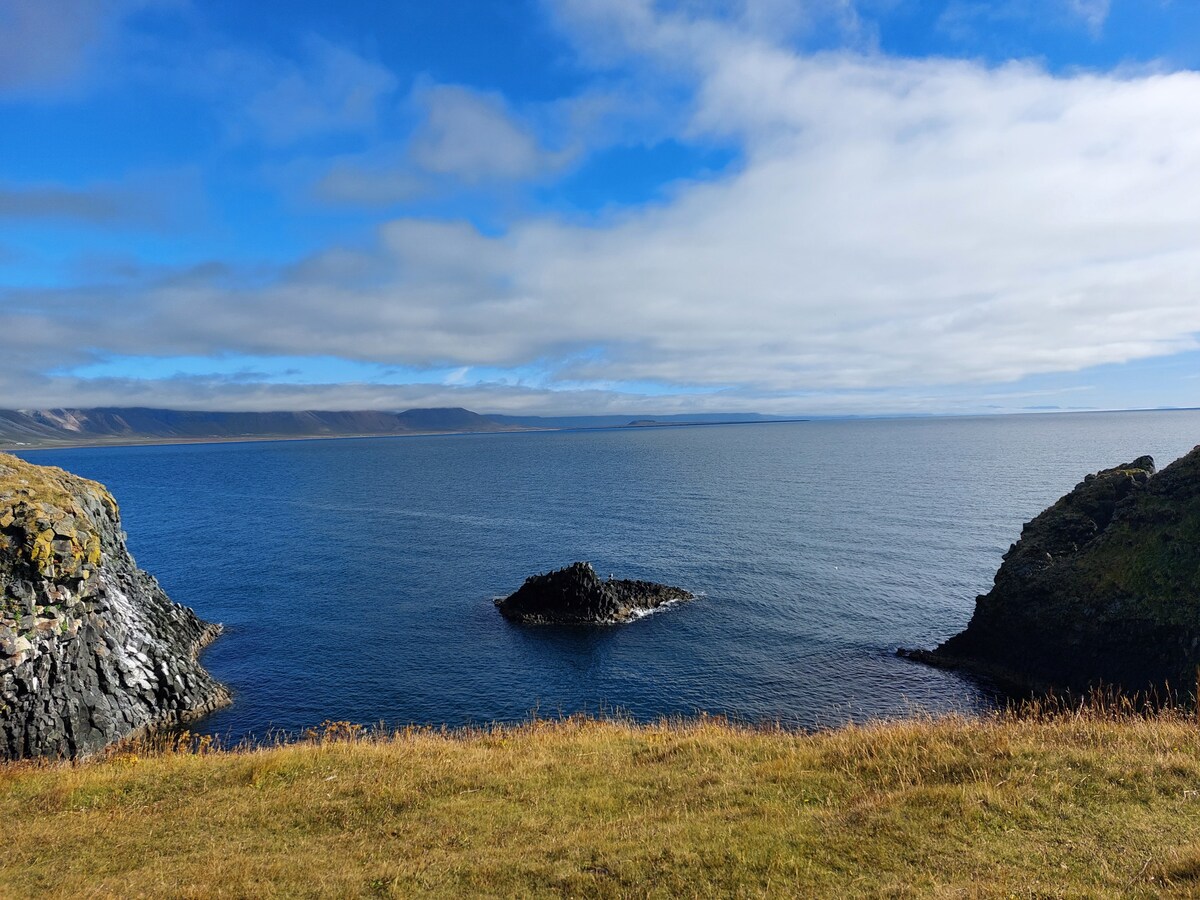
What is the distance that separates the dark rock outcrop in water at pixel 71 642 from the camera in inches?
1286

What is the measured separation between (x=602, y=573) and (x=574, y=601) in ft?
42.6

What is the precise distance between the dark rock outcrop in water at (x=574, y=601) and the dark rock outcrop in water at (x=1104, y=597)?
77.3 ft

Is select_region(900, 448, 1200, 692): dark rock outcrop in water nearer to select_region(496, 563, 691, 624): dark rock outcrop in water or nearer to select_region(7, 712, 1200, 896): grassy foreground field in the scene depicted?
select_region(496, 563, 691, 624): dark rock outcrop in water

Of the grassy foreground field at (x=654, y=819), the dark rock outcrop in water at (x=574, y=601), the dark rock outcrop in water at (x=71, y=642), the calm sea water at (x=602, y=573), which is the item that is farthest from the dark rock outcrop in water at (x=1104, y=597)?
the dark rock outcrop in water at (x=71, y=642)

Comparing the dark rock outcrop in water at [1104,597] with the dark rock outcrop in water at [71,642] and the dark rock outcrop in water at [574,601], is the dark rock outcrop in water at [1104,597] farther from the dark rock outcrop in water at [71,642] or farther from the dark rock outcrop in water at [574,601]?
the dark rock outcrop in water at [71,642]

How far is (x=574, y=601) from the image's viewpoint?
6009cm

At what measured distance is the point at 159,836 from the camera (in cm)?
1528

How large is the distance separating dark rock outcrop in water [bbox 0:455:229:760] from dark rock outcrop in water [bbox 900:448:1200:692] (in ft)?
174

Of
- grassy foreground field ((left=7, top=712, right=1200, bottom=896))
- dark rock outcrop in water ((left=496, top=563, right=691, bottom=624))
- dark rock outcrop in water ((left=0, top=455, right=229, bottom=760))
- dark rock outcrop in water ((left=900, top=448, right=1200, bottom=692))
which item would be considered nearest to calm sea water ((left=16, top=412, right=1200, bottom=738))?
dark rock outcrop in water ((left=496, top=563, right=691, bottom=624))

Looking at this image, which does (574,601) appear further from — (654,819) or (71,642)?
(654,819)

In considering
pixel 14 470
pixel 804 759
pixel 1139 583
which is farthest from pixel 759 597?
pixel 14 470

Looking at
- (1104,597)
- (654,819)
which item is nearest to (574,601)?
(1104,597)

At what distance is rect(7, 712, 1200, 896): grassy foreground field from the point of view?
11.5 m

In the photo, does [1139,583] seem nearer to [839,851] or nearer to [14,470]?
[839,851]
